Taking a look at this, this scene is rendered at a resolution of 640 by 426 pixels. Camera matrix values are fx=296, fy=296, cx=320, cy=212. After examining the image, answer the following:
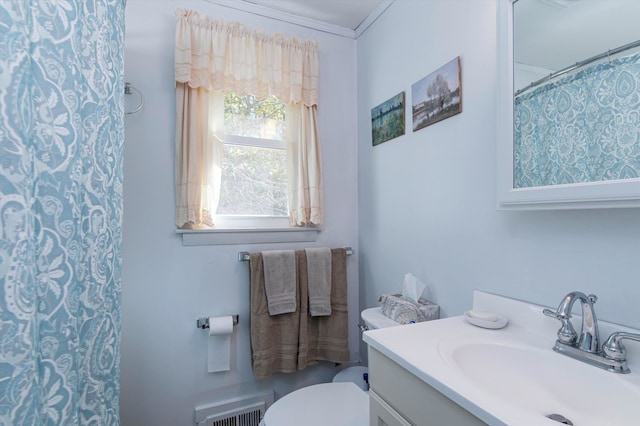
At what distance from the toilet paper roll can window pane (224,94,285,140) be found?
102 centimetres

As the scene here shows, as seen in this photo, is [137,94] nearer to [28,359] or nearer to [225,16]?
[225,16]

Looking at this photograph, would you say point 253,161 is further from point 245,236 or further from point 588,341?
point 588,341

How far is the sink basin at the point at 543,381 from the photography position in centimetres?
63

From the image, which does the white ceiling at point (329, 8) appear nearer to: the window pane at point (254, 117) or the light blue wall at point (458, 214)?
the light blue wall at point (458, 214)

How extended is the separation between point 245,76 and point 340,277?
1.27 metres

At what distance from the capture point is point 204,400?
157cm

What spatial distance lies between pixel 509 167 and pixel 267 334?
1357 millimetres

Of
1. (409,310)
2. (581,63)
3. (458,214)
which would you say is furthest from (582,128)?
(409,310)

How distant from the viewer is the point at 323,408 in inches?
48.8

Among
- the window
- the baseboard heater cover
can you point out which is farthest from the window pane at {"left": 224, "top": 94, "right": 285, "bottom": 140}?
the baseboard heater cover

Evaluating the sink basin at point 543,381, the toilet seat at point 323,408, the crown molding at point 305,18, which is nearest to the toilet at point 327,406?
the toilet seat at point 323,408

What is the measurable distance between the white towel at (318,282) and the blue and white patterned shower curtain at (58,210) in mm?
952

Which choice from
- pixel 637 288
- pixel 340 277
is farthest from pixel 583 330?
pixel 340 277

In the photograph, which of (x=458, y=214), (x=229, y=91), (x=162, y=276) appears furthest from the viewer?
(x=229, y=91)
